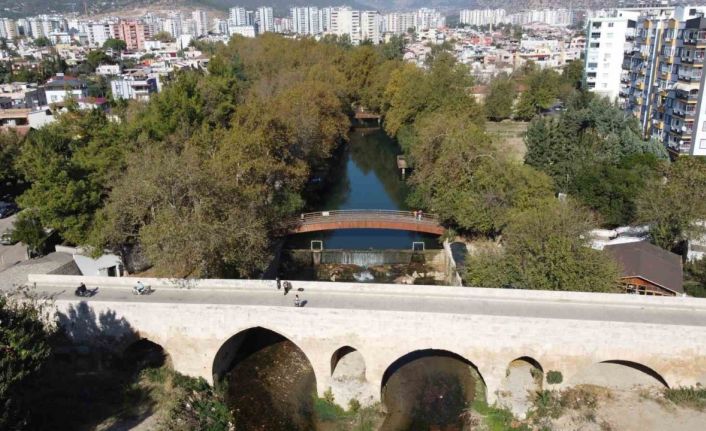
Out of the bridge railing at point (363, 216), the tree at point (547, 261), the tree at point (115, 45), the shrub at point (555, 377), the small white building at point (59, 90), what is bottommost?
the shrub at point (555, 377)

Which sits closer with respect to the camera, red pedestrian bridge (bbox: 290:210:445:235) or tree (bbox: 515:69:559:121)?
red pedestrian bridge (bbox: 290:210:445:235)

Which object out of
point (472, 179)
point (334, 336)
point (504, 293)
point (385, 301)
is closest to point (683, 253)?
point (472, 179)

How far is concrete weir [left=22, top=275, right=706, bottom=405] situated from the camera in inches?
823

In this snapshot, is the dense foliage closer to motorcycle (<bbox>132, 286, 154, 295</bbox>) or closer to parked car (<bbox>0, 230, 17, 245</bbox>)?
motorcycle (<bbox>132, 286, 154, 295</bbox>)

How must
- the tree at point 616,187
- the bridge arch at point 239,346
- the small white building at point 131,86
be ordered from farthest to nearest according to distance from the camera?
1. the small white building at point 131,86
2. the tree at point 616,187
3. the bridge arch at point 239,346

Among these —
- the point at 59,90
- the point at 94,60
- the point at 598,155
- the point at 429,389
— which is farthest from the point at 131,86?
the point at 429,389

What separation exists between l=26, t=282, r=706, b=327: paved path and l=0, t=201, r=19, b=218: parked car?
65.7ft

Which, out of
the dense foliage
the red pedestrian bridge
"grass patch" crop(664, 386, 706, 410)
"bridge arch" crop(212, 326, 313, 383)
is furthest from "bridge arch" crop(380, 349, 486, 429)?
the dense foliage

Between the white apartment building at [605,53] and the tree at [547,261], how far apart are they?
4794 cm

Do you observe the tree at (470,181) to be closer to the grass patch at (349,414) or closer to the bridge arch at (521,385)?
the bridge arch at (521,385)

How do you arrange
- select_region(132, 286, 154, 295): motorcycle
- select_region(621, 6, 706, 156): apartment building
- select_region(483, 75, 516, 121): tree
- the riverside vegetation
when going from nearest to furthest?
select_region(132, 286, 154, 295): motorcycle, the riverside vegetation, select_region(621, 6, 706, 156): apartment building, select_region(483, 75, 516, 121): tree

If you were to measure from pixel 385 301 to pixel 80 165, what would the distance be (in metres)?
22.2

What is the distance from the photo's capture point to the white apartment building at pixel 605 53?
6562 cm

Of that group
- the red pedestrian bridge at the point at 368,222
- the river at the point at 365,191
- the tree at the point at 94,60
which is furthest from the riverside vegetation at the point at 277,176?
the tree at the point at 94,60
